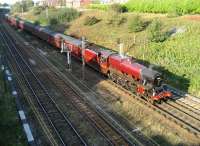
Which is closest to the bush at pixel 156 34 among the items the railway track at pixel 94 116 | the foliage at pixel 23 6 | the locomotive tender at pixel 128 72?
the locomotive tender at pixel 128 72

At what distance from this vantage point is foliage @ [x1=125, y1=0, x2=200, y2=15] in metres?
51.0

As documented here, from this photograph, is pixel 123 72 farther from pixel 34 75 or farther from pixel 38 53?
pixel 38 53

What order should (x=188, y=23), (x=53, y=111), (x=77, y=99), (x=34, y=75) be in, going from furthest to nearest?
(x=188, y=23) → (x=34, y=75) → (x=77, y=99) → (x=53, y=111)

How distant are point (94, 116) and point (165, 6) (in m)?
40.5

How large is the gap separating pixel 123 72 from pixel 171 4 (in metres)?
32.7

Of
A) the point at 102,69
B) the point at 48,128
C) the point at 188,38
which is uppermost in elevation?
the point at 188,38

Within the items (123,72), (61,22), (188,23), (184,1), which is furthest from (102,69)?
(61,22)

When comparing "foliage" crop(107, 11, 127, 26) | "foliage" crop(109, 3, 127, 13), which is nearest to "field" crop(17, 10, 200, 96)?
"foliage" crop(107, 11, 127, 26)

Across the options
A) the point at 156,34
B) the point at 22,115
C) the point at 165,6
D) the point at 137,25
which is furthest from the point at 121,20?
the point at 22,115

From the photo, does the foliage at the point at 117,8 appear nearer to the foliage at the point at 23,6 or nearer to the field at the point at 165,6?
the field at the point at 165,6

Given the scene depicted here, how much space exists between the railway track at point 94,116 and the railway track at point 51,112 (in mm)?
1660

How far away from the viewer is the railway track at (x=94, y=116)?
64.9ft

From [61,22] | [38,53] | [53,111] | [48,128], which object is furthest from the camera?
[61,22]

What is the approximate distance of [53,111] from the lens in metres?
25.0
